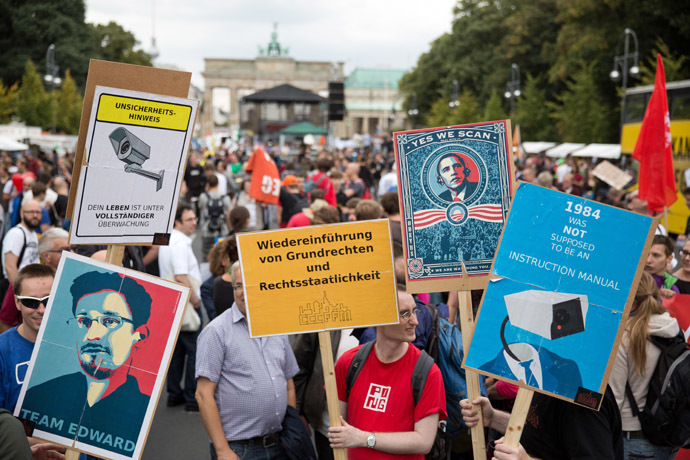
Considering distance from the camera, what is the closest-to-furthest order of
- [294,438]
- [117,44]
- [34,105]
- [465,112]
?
[294,438] < [34,105] < [465,112] < [117,44]

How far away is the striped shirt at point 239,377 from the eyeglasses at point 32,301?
776 millimetres

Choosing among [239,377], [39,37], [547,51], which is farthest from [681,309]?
[39,37]

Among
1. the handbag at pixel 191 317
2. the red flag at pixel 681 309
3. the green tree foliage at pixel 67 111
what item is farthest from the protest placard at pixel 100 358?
the green tree foliage at pixel 67 111

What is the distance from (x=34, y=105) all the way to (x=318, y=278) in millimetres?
39337

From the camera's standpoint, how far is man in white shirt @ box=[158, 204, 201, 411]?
6320 mm

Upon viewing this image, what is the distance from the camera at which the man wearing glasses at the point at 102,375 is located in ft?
9.63

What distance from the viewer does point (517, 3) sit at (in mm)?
53344

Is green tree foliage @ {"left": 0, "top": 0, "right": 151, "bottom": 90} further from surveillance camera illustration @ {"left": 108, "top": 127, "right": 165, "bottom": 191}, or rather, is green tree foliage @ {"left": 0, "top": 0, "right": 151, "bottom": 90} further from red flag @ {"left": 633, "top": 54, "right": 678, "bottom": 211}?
surveillance camera illustration @ {"left": 108, "top": 127, "right": 165, "bottom": 191}

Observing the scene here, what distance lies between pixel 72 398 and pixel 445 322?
198cm

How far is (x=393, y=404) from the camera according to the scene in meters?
3.22

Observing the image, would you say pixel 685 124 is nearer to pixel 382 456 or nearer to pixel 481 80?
pixel 382 456

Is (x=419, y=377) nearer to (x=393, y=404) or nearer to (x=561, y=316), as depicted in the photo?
(x=393, y=404)

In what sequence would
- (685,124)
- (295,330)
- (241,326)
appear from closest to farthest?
(295,330), (241,326), (685,124)

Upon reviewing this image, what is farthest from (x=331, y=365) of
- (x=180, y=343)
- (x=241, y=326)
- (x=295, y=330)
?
(x=180, y=343)
